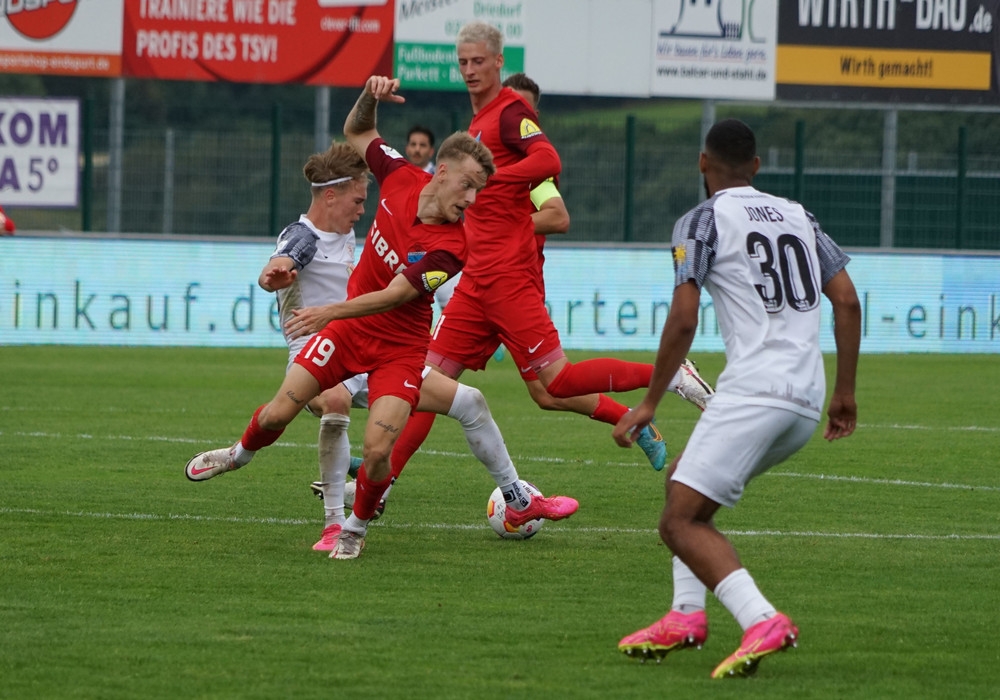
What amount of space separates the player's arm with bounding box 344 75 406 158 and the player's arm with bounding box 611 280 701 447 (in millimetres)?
2624

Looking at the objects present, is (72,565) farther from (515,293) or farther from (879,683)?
(879,683)

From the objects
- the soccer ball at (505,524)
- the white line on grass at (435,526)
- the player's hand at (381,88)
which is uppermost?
the player's hand at (381,88)

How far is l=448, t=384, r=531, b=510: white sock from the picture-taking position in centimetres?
755

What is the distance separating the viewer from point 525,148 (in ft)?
27.1

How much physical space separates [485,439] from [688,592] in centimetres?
254

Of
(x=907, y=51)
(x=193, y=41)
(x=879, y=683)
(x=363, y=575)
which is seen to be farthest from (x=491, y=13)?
(x=879, y=683)

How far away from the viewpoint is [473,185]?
681 cm

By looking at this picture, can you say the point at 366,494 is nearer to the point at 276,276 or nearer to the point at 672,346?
the point at 276,276

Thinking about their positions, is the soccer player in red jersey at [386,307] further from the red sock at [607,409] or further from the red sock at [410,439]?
the red sock at [607,409]

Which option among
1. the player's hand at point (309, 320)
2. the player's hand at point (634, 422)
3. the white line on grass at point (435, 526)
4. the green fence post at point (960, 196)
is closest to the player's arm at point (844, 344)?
the player's hand at point (634, 422)

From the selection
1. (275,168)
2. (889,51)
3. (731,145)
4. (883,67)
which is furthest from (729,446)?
(889,51)

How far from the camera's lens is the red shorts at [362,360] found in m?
7.00

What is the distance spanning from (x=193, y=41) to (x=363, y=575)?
17.0 metres

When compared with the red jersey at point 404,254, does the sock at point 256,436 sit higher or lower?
lower
